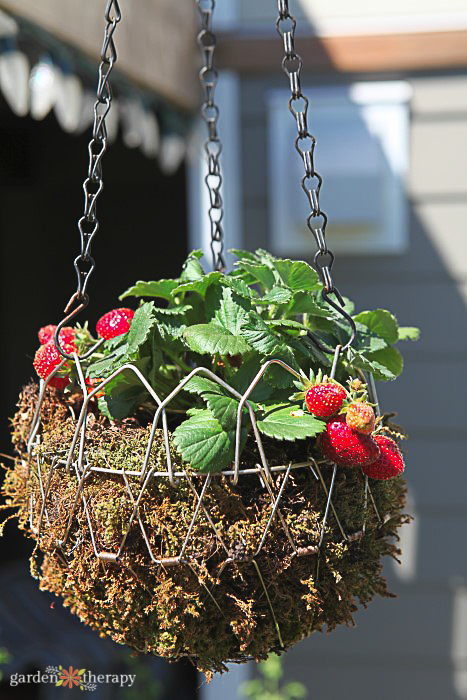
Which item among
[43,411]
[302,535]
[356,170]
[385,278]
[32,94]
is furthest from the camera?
[385,278]

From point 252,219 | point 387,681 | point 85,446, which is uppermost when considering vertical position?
point 252,219

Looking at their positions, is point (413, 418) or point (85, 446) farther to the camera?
point (413, 418)

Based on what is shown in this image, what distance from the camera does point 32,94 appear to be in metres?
1.66

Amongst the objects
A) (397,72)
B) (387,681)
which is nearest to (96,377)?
(397,72)

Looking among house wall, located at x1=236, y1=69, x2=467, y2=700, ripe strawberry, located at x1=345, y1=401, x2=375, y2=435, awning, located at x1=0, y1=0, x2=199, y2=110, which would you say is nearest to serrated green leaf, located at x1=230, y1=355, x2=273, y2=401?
ripe strawberry, located at x1=345, y1=401, x2=375, y2=435

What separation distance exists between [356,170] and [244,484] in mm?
1621

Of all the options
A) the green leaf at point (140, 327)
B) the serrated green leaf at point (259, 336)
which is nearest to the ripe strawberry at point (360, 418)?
the serrated green leaf at point (259, 336)

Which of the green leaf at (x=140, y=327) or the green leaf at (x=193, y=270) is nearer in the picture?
the green leaf at (x=140, y=327)

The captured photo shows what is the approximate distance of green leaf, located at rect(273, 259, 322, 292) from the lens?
802mm

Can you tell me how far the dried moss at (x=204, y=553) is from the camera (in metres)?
0.69

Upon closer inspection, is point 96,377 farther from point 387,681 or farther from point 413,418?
point 387,681

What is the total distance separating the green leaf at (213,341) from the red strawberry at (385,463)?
0.54 feet

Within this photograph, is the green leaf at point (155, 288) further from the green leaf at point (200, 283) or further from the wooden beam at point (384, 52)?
the wooden beam at point (384, 52)

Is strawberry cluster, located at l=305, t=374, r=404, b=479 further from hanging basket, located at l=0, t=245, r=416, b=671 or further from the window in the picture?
the window
